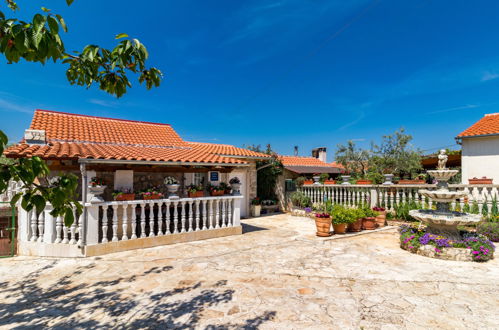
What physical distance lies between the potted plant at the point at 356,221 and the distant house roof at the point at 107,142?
456 centimetres

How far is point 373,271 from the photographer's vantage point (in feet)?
17.4

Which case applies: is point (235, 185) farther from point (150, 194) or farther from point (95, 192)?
point (95, 192)

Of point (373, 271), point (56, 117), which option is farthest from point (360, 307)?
point (56, 117)

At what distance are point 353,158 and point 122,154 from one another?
18.9 meters

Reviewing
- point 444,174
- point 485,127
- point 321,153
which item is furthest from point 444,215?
point 321,153

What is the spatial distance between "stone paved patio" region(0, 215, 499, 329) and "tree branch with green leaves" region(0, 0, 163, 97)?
3.26 m

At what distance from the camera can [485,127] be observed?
15.6 meters

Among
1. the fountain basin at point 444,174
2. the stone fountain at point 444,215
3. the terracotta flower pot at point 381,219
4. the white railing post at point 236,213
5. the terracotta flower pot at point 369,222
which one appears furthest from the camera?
the terracotta flower pot at point 381,219

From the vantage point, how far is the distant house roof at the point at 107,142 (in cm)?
688

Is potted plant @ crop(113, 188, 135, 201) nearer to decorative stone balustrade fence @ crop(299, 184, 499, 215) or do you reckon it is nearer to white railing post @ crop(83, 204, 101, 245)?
white railing post @ crop(83, 204, 101, 245)

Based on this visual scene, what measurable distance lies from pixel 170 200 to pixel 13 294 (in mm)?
3861

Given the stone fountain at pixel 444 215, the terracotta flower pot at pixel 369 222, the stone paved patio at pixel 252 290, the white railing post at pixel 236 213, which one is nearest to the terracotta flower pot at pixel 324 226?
the stone paved patio at pixel 252 290

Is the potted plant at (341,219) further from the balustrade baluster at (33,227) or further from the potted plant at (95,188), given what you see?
the balustrade baluster at (33,227)

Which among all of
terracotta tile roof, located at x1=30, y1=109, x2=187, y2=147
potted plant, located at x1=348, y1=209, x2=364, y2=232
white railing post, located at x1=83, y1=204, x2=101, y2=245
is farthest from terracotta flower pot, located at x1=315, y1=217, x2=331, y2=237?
terracotta tile roof, located at x1=30, y1=109, x2=187, y2=147
